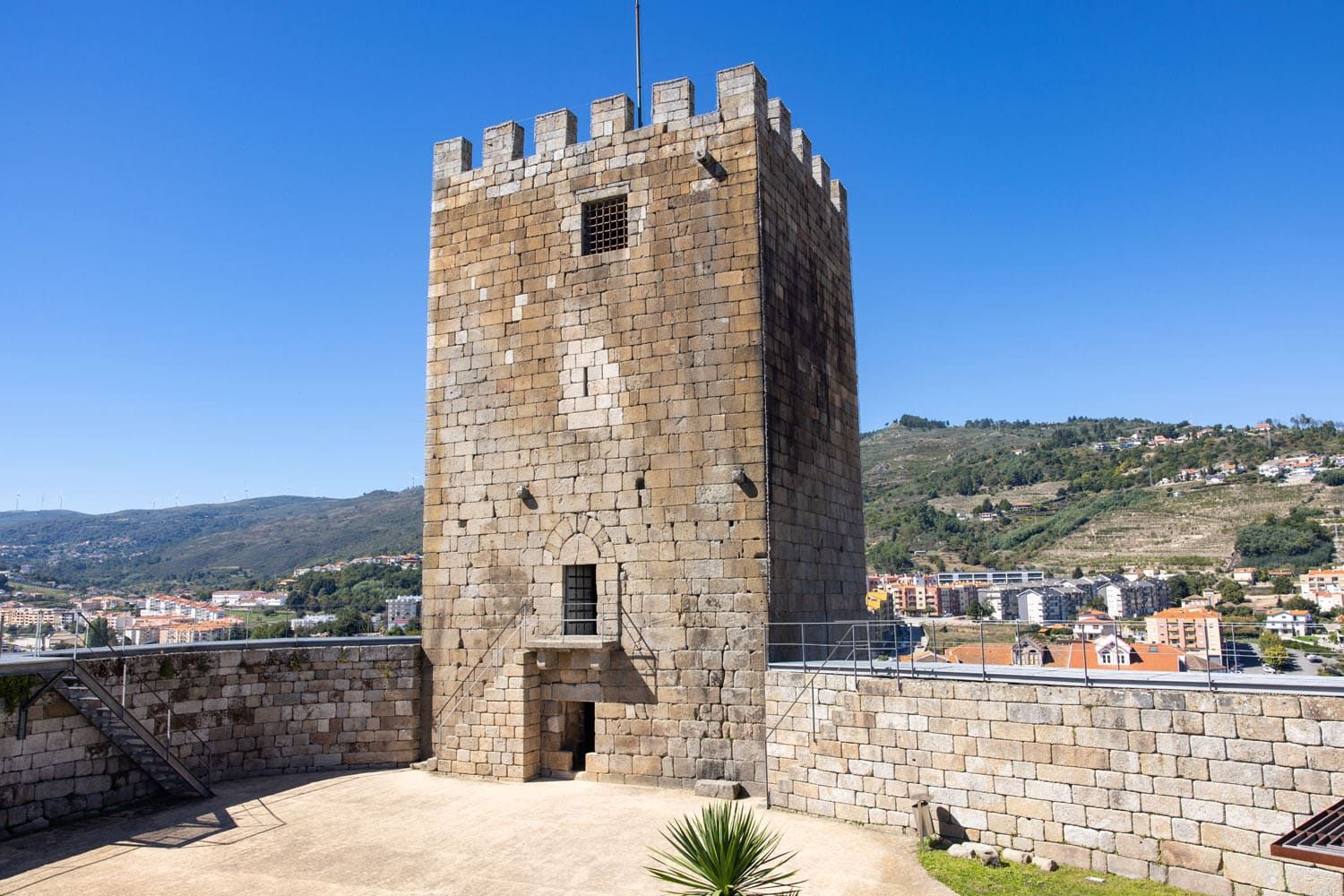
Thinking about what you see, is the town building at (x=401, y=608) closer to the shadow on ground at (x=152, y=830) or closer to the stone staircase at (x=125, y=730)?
the stone staircase at (x=125, y=730)

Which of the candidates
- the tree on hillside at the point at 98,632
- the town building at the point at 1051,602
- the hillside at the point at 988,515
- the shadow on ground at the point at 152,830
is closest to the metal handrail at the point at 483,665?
the shadow on ground at the point at 152,830

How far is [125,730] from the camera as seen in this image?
12.4 meters

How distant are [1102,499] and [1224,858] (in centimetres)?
11852

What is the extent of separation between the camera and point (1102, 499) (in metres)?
114

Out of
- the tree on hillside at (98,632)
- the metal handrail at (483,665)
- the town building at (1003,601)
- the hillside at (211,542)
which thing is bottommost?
the town building at (1003,601)

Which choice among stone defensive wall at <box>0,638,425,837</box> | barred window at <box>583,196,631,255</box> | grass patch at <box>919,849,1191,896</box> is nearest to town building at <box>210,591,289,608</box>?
stone defensive wall at <box>0,638,425,837</box>

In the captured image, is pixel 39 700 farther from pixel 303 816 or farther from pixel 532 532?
pixel 532 532

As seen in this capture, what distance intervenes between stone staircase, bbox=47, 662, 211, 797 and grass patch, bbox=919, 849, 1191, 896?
1054 centimetres

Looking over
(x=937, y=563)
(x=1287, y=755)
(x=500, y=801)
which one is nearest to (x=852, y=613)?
(x=500, y=801)

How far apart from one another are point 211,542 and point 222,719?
522 ft

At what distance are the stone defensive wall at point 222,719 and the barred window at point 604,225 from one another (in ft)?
24.9

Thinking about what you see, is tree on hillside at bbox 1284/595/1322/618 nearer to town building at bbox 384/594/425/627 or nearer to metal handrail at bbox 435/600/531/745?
town building at bbox 384/594/425/627

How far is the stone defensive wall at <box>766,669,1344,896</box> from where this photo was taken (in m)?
8.00

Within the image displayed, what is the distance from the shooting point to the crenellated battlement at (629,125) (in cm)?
1372
